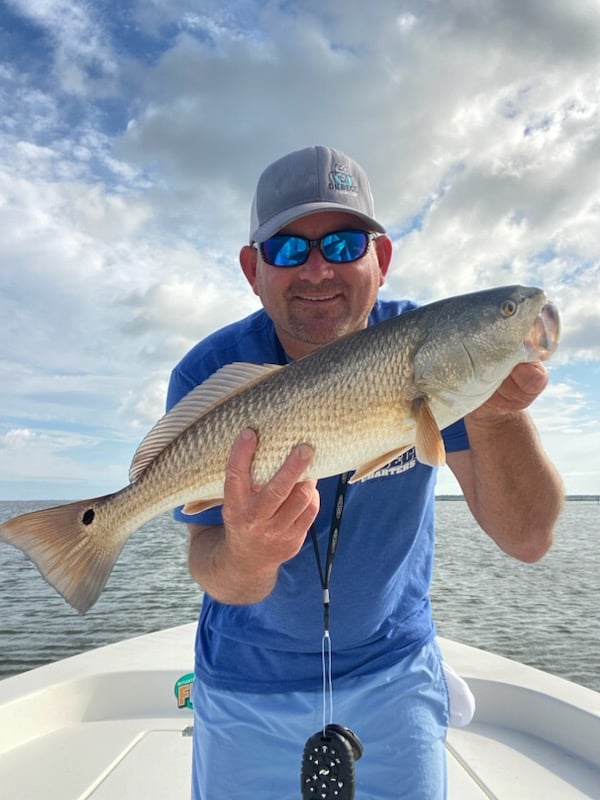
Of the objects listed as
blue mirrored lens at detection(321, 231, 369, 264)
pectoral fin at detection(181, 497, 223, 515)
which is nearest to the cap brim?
blue mirrored lens at detection(321, 231, 369, 264)

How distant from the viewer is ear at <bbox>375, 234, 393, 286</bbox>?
3.44 meters

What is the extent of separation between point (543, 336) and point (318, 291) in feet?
3.75

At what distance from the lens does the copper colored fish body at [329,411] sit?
2.46 m

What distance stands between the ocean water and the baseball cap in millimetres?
9135

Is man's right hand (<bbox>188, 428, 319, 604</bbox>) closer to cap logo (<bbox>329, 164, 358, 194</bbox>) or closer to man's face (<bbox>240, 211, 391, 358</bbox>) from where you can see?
man's face (<bbox>240, 211, 391, 358</bbox>)

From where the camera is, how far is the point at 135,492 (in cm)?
277

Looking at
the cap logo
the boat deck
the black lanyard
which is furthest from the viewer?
the boat deck

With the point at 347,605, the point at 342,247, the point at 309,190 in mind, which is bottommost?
the point at 347,605

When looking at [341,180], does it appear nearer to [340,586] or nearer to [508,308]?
[508,308]

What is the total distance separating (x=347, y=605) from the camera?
9.78 ft

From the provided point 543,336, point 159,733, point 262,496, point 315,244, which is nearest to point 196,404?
point 262,496

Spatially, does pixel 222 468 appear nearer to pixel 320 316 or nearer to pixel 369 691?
pixel 320 316

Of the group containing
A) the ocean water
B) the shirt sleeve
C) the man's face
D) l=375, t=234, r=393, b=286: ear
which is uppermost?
l=375, t=234, r=393, b=286: ear

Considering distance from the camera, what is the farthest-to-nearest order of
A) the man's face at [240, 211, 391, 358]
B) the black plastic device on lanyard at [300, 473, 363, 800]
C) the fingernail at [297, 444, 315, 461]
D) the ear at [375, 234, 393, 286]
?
the ear at [375, 234, 393, 286] → the man's face at [240, 211, 391, 358] → the black plastic device on lanyard at [300, 473, 363, 800] → the fingernail at [297, 444, 315, 461]
